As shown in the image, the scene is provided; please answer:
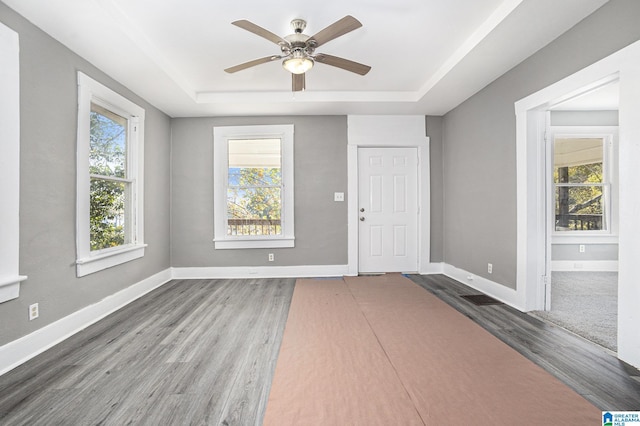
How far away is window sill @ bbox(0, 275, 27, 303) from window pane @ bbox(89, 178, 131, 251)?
89 cm

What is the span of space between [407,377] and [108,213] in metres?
3.33

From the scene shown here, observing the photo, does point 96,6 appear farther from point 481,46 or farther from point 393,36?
point 481,46

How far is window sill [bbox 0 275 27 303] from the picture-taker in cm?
203

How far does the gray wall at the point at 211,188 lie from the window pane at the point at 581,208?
12.4ft

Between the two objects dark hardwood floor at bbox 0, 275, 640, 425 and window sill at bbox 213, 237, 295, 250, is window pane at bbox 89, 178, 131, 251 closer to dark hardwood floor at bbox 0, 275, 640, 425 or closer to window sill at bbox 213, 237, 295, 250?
dark hardwood floor at bbox 0, 275, 640, 425

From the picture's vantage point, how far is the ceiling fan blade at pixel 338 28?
2.09 m

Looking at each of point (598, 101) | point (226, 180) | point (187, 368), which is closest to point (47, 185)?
point (187, 368)

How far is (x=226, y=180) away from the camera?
4699 millimetres

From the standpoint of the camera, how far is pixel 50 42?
8.11 ft

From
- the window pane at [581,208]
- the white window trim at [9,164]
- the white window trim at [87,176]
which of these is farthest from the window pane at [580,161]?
the white window trim at [9,164]

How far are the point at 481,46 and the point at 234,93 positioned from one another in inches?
116

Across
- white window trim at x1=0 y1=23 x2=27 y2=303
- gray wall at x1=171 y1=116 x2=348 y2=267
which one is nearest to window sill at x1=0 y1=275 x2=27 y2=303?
white window trim at x1=0 y1=23 x2=27 y2=303

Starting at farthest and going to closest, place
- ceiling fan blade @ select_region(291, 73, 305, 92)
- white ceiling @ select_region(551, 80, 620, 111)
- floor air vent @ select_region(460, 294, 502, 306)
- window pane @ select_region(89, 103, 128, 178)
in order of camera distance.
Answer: white ceiling @ select_region(551, 80, 620, 111) < floor air vent @ select_region(460, 294, 502, 306) < window pane @ select_region(89, 103, 128, 178) < ceiling fan blade @ select_region(291, 73, 305, 92)

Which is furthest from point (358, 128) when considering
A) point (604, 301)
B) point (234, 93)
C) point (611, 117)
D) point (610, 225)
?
point (610, 225)
